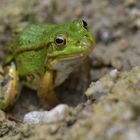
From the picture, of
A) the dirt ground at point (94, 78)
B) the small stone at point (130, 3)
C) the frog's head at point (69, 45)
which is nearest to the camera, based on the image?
the dirt ground at point (94, 78)

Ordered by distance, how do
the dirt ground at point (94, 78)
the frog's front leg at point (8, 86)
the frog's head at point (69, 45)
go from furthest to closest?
the frog's front leg at point (8, 86) → the frog's head at point (69, 45) → the dirt ground at point (94, 78)

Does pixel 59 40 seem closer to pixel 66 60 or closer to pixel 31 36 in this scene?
pixel 66 60

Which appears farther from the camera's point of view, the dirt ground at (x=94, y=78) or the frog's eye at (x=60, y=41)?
the frog's eye at (x=60, y=41)

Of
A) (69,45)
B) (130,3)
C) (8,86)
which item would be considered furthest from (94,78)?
(130,3)

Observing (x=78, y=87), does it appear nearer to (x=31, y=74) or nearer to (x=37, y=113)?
(x=31, y=74)

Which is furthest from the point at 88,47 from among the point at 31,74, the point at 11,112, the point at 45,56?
the point at 11,112

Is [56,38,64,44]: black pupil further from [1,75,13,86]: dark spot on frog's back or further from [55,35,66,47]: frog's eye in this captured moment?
[1,75,13,86]: dark spot on frog's back

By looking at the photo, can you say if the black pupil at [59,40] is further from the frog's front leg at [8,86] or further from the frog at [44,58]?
the frog's front leg at [8,86]

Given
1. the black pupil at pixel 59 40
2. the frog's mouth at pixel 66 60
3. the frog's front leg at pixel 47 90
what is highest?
the black pupil at pixel 59 40

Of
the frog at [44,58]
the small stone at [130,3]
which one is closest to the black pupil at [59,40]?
the frog at [44,58]
